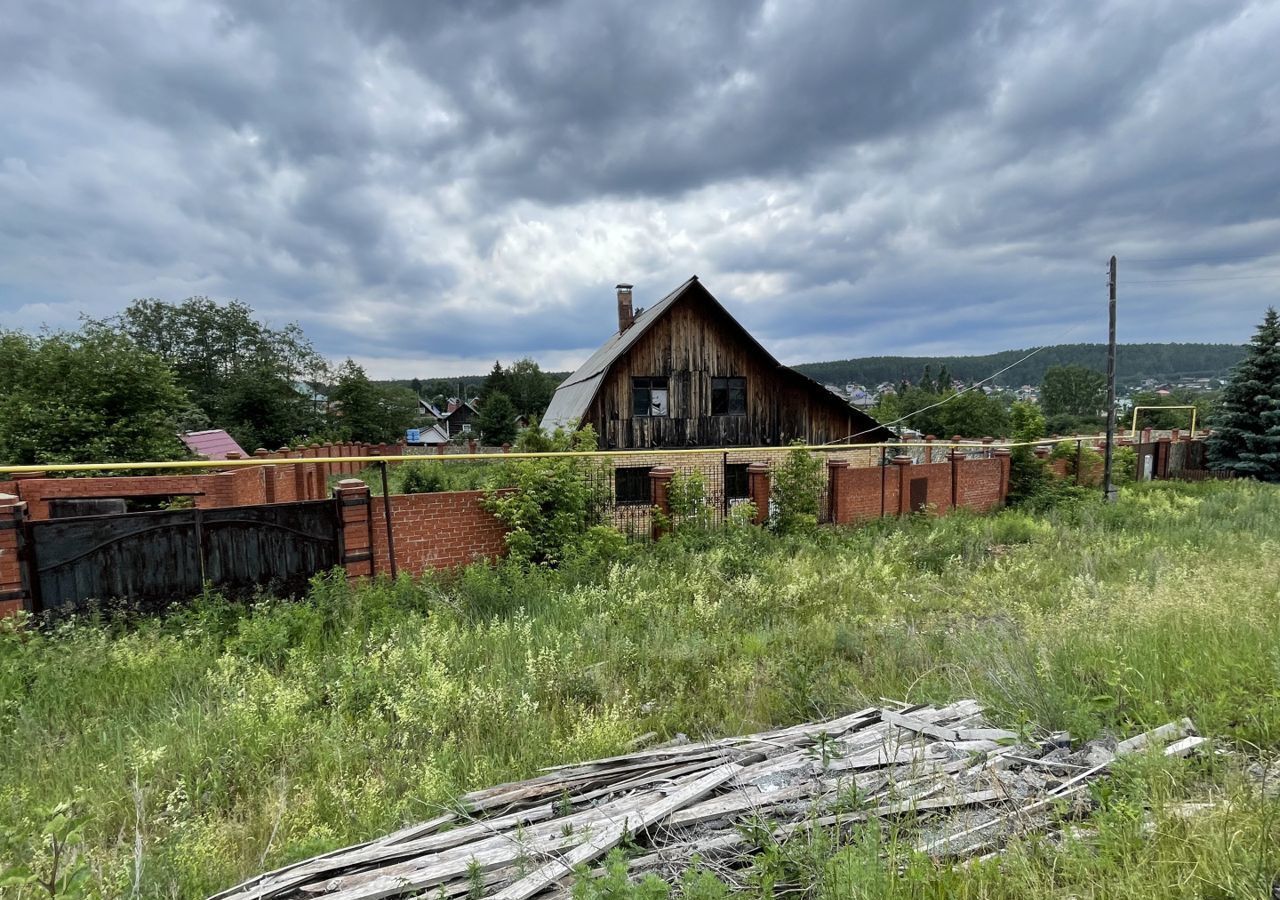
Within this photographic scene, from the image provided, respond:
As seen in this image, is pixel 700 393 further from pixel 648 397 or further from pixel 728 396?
pixel 648 397

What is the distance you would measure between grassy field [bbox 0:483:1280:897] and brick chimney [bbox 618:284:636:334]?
18.5 metres

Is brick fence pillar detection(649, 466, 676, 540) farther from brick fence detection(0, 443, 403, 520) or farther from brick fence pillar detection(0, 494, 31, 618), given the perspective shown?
brick fence pillar detection(0, 494, 31, 618)

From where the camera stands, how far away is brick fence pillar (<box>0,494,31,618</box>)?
18.7 ft

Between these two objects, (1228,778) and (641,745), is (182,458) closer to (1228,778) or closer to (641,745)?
(641,745)

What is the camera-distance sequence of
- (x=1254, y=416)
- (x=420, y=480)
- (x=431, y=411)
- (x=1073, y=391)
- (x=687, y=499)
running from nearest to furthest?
(x=687, y=499) → (x=1254, y=416) → (x=420, y=480) → (x=1073, y=391) → (x=431, y=411)

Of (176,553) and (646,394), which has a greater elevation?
(646,394)

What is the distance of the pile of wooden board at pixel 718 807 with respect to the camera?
88.5 inches

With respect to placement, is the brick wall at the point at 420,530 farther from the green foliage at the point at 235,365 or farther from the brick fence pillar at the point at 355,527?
the green foliage at the point at 235,365

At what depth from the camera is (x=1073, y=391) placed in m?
86.4

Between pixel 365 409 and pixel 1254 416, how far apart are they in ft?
179

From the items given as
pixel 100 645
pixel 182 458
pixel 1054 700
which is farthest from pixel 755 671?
pixel 182 458

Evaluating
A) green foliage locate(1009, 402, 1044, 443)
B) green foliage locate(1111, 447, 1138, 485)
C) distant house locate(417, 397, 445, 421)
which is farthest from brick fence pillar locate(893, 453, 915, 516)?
distant house locate(417, 397, 445, 421)

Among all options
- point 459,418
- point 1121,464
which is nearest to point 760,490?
point 1121,464

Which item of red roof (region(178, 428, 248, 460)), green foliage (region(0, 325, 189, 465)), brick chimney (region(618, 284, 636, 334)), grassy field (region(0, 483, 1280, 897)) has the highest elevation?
brick chimney (region(618, 284, 636, 334))
